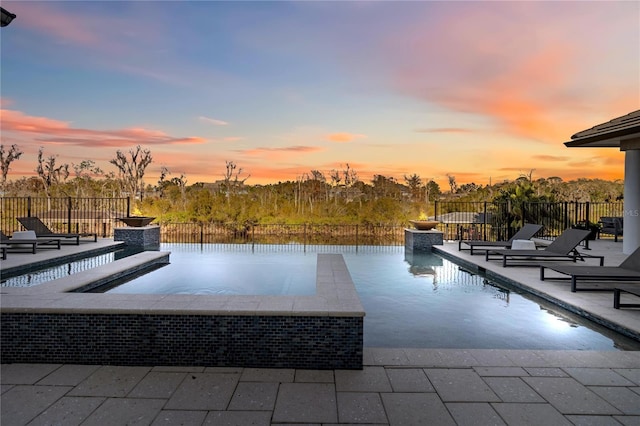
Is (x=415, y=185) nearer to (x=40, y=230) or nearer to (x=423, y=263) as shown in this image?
(x=423, y=263)

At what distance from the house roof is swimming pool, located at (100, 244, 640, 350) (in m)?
4.83

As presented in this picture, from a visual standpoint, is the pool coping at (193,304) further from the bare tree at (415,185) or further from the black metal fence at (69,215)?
the bare tree at (415,185)

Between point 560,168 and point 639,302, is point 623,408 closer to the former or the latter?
point 639,302

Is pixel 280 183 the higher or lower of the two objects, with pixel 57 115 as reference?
lower

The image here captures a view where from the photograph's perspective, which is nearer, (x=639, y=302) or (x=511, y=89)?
(x=639, y=302)

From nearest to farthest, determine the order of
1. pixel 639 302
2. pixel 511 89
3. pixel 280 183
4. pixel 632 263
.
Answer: pixel 639 302 → pixel 632 263 → pixel 511 89 → pixel 280 183

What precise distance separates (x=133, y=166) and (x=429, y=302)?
922 inches

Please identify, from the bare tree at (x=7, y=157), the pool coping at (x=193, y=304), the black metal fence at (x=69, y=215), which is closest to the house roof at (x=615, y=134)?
the pool coping at (x=193, y=304)

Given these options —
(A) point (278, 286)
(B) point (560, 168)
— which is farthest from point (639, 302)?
(B) point (560, 168)

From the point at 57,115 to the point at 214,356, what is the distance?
14.8 m

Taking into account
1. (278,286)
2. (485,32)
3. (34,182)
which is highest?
(485,32)

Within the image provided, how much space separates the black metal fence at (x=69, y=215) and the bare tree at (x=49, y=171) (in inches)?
43.3

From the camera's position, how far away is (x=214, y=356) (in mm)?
3629

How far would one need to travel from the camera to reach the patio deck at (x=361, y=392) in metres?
2.72
